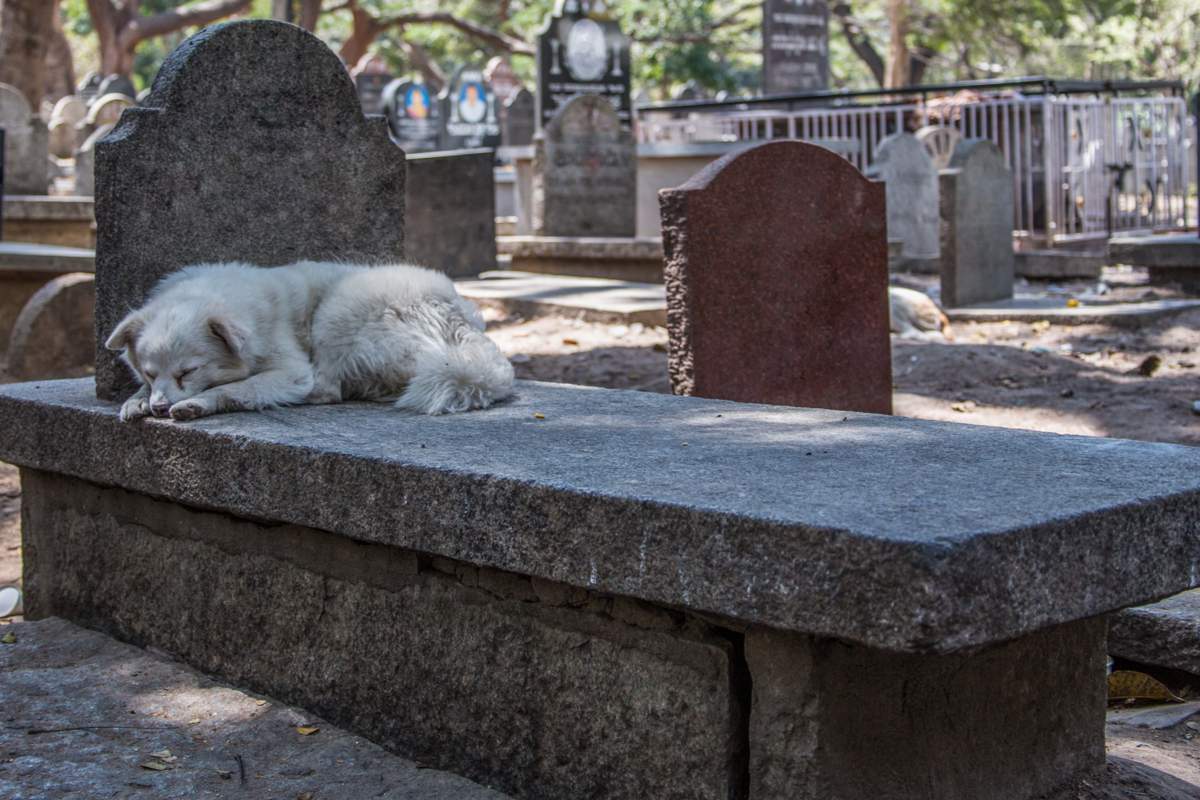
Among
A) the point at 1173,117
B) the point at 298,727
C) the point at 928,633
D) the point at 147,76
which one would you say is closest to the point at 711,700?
the point at 928,633

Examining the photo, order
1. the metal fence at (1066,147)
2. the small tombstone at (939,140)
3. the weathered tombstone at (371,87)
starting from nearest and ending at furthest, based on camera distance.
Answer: the metal fence at (1066,147) → the small tombstone at (939,140) → the weathered tombstone at (371,87)

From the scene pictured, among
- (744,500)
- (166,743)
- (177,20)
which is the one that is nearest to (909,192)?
(166,743)

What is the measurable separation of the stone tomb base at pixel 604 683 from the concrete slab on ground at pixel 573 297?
18.9 ft

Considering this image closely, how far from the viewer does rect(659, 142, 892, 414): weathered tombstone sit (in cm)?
562

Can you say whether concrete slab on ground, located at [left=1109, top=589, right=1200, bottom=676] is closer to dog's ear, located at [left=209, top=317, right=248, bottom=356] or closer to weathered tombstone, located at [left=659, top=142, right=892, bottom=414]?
weathered tombstone, located at [left=659, top=142, right=892, bottom=414]

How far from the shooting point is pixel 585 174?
13914 mm

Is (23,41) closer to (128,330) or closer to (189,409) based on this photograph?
(128,330)

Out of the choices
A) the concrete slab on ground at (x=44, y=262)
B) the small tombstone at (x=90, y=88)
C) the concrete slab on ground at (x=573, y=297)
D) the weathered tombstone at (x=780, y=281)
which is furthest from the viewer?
the small tombstone at (x=90, y=88)

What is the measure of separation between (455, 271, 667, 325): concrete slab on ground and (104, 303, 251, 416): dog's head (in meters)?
5.42

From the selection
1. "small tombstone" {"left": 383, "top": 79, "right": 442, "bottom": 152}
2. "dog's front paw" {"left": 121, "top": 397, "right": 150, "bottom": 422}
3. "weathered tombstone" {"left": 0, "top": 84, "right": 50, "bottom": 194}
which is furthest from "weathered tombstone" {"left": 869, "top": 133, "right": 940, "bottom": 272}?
"dog's front paw" {"left": 121, "top": 397, "right": 150, "bottom": 422}

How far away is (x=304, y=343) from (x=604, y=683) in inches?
67.8

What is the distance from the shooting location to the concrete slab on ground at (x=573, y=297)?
9672mm

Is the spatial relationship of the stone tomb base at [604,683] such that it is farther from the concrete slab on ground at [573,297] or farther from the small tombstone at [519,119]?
the small tombstone at [519,119]

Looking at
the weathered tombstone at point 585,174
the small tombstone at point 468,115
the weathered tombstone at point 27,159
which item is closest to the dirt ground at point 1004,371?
the weathered tombstone at point 585,174
